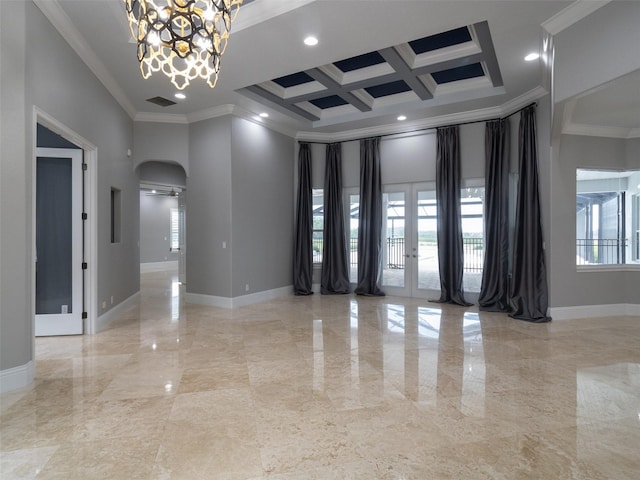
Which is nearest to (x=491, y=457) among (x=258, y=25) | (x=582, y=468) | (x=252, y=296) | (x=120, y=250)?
(x=582, y=468)

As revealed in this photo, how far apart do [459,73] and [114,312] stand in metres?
6.66

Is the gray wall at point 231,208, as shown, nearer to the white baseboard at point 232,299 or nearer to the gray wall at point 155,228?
the white baseboard at point 232,299

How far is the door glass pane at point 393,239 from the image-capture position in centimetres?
774

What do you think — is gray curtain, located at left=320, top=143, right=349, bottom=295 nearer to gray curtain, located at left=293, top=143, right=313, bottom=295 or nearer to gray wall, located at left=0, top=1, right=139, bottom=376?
gray curtain, located at left=293, top=143, right=313, bottom=295

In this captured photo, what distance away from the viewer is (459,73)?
18.8 ft

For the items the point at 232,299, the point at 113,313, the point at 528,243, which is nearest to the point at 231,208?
the point at 232,299

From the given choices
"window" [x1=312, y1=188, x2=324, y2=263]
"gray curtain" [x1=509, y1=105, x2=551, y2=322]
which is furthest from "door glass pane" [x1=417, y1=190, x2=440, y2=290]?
"window" [x1=312, y1=188, x2=324, y2=263]

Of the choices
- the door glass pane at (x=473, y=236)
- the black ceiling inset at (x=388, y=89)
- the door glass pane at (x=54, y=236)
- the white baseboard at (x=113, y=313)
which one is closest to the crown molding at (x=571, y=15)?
the black ceiling inset at (x=388, y=89)

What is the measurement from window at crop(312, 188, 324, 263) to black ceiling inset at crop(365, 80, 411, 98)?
8.26ft

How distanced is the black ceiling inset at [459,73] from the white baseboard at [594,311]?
12.7 ft

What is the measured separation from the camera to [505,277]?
20.6 feet

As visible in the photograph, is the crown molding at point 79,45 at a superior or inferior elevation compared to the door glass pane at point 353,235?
superior

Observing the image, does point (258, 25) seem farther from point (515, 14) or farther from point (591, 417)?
point (591, 417)

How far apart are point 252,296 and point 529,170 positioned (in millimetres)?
5268
